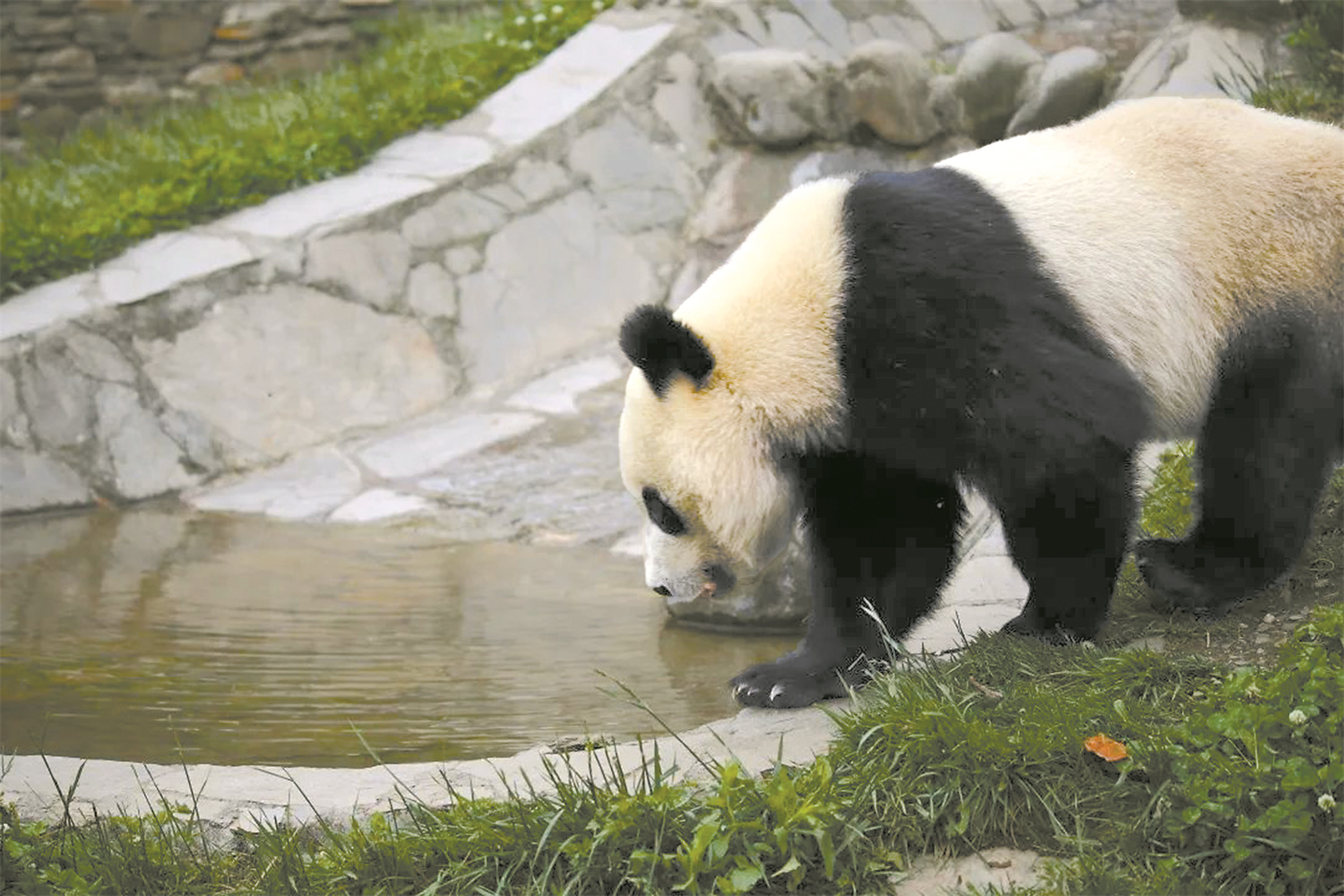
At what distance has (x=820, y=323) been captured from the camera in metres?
3.56

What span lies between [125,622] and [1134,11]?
7.75 metres

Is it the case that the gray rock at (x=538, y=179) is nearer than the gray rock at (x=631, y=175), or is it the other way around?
the gray rock at (x=538, y=179)

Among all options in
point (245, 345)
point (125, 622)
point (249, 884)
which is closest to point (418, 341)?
point (245, 345)

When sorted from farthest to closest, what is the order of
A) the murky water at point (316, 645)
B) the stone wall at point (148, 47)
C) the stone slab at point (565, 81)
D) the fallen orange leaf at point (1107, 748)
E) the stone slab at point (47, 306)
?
the stone wall at point (148, 47) < the stone slab at point (565, 81) < the stone slab at point (47, 306) < the murky water at point (316, 645) < the fallen orange leaf at point (1107, 748)

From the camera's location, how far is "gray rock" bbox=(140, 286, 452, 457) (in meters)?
7.43

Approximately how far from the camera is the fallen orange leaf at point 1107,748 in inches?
122

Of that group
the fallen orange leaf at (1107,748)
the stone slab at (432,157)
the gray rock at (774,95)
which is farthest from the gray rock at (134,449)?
the fallen orange leaf at (1107,748)

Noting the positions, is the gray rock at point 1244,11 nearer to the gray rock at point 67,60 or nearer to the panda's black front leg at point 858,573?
the panda's black front leg at point 858,573

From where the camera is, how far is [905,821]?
3.09 m

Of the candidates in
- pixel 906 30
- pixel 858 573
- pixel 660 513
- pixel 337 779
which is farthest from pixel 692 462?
pixel 906 30

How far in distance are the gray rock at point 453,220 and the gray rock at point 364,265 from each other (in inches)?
4.2

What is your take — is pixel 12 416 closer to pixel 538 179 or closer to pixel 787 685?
pixel 538 179

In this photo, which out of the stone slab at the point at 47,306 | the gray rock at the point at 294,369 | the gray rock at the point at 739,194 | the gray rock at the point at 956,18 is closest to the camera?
the stone slab at the point at 47,306

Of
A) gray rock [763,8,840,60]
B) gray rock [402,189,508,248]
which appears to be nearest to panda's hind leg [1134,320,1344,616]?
gray rock [402,189,508,248]
